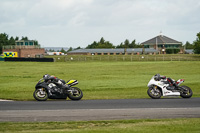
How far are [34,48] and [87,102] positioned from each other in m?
101

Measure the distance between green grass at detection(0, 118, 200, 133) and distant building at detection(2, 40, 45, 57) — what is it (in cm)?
10126

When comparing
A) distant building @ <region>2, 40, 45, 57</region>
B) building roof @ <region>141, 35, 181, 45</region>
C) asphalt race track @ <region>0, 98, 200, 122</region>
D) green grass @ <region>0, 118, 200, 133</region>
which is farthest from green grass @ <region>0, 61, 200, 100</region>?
building roof @ <region>141, 35, 181, 45</region>

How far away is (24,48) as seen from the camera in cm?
11375

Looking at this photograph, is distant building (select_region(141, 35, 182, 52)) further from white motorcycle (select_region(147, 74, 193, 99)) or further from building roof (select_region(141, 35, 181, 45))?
white motorcycle (select_region(147, 74, 193, 99))

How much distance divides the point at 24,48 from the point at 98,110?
101 metres

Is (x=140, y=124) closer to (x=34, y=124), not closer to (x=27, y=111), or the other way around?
(x=34, y=124)

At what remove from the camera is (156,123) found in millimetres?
12859

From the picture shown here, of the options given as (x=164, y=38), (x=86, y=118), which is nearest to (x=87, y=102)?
(x=86, y=118)

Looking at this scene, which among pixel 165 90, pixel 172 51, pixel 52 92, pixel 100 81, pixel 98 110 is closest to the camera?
pixel 98 110

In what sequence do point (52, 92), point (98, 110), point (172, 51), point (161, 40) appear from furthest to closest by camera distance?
point (161, 40), point (172, 51), point (52, 92), point (98, 110)

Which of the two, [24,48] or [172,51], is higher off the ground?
[24,48]

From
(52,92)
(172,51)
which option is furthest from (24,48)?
(52,92)

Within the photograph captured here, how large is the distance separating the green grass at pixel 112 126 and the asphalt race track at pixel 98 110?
0.82 m

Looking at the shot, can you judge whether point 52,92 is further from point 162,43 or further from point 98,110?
point 162,43
